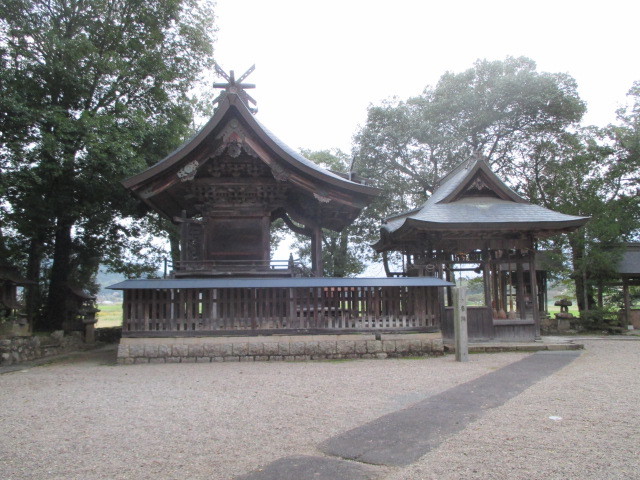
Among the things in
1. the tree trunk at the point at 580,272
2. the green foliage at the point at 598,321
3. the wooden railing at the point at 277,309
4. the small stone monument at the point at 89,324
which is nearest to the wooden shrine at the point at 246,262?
the wooden railing at the point at 277,309

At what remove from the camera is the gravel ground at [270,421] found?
13.6ft

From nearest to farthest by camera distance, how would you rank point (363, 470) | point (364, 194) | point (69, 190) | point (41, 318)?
1. point (363, 470)
2. point (364, 194)
3. point (69, 190)
4. point (41, 318)

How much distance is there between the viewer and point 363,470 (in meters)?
4.04

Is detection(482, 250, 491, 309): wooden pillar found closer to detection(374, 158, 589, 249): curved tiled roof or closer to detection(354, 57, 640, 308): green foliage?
detection(374, 158, 589, 249): curved tiled roof

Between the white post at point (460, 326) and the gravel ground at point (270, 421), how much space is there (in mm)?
686

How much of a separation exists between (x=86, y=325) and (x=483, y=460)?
17471mm

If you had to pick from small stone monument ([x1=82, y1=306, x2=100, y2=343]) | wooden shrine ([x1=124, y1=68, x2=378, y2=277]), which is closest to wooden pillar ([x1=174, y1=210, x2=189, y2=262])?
wooden shrine ([x1=124, y1=68, x2=378, y2=277])

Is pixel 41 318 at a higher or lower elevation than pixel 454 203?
lower

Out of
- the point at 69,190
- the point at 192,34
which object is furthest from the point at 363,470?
the point at 192,34

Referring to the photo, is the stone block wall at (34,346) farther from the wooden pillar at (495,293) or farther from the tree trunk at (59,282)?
the wooden pillar at (495,293)

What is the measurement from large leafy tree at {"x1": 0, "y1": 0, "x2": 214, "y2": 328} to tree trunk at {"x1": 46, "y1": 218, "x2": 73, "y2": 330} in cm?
4

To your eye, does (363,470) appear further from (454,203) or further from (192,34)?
(192,34)

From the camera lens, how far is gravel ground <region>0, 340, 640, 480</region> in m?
4.13

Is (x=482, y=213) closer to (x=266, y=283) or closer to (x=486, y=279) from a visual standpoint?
(x=486, y=279)
